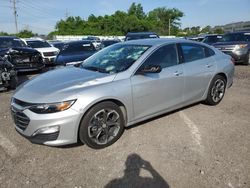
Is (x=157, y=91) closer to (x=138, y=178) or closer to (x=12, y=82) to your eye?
(x=138, y=178)

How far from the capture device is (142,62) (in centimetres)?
396

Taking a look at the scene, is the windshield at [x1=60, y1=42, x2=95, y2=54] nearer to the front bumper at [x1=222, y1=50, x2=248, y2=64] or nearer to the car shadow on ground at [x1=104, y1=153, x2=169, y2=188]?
the front bumper at [x1=222, y1=50, x2=248, y2=64]

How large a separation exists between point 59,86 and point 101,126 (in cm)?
85

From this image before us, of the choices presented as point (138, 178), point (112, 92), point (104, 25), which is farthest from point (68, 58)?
point (104, 25)

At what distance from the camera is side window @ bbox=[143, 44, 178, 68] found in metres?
4.13

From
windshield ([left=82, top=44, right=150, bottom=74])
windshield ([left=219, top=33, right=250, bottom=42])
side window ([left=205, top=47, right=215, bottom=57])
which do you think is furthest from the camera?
windshield ([left=219, top=33, right=250, bottom=42])

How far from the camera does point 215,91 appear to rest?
534cm

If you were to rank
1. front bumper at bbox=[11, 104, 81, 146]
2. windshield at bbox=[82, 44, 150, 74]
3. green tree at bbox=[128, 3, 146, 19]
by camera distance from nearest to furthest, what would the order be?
front bumper at bbox=[11, 104, 81, 146], windshield at bbox=[82, 44, 150, 74], green tree at bbox=[128, 3, 146, 19]

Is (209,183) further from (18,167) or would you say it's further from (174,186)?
(18,167)

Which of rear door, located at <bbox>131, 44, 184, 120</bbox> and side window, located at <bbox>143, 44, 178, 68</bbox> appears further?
side window, located at <bbox>143, 44, 178, 68</bbox>

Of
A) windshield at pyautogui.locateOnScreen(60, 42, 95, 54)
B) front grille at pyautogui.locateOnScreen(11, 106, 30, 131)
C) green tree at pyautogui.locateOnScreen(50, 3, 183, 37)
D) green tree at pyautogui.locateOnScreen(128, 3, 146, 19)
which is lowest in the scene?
front grille at pyautogui.locateOnScreen(11, 106, 30, 131)

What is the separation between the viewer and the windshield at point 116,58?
13.2 feet

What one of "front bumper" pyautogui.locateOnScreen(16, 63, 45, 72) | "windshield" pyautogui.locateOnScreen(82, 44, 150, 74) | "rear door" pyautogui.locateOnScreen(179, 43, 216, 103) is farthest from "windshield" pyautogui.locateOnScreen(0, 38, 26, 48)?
"rear door" pyautogui.locateOnScreen(179, 43, 216, 103)

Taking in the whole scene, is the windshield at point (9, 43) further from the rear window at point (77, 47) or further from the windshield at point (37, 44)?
the windshield at point (37, 44)
